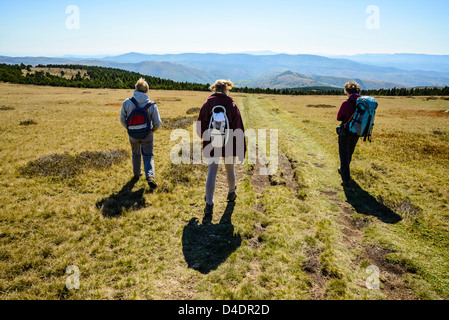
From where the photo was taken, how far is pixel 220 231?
20.1ft

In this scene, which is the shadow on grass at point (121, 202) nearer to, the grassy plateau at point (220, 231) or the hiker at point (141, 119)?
the grassy plateau at point (220, 231)

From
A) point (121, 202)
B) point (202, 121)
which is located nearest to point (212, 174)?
point (202, 121)

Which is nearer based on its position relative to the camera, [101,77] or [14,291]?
[14,291]

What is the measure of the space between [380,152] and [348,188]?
23.6 ft

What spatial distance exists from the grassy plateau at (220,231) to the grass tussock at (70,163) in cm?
9

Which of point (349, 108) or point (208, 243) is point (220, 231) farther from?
point (349, 108)

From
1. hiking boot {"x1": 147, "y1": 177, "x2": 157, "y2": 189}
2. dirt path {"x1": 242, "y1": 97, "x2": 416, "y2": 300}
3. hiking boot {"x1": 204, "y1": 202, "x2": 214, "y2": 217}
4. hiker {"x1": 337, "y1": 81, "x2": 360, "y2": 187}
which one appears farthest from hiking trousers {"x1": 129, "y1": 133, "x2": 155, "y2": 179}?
hiker {"x1": 337, "y1": 81, "x2": 360, "y2": 187}

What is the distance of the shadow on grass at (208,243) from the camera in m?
5.04

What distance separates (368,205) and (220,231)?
556cm

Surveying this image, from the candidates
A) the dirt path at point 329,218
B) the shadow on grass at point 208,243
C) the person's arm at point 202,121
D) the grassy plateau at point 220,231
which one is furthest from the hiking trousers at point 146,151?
the dirt path at point 329,218

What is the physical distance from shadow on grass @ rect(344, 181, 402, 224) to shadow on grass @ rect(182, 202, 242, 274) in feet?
15.4

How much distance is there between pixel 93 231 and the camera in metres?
5.90
